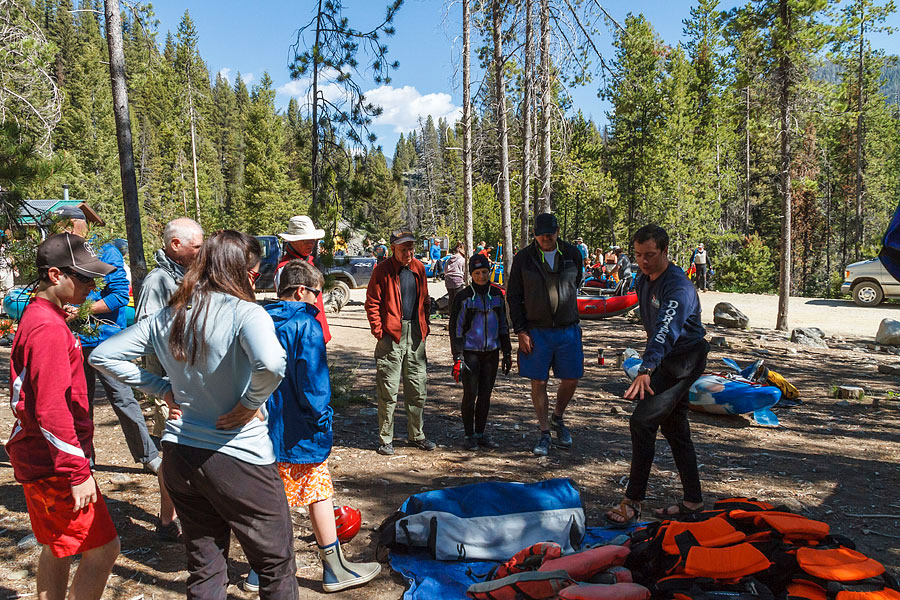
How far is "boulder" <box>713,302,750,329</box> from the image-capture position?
12617 mm

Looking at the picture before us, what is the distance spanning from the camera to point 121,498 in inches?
172

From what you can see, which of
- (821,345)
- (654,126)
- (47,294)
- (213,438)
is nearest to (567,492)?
(213,438)

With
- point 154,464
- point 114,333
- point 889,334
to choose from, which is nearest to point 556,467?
point 154,464

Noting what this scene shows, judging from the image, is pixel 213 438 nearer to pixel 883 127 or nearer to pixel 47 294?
pixel 47 294

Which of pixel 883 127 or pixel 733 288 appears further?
pixel 883 127

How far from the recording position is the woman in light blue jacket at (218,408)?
6.76ft

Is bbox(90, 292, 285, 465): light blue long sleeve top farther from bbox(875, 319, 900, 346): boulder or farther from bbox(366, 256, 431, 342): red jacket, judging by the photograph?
bbox(875, 319, 900, 346): boulder

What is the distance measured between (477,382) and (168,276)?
2926 millimetres

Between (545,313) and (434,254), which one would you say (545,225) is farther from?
(434,254)

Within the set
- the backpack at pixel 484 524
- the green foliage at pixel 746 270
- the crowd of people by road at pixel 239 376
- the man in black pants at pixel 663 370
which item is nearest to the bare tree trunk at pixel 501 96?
the crowd of people by road at pixel 239 376

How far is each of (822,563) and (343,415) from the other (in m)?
5.01

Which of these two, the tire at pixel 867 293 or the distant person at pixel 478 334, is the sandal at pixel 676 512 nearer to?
the distant person at pixel 478 334

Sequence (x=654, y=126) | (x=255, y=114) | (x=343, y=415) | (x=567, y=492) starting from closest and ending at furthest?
(x=567, y=492), (x=343, y=415), (x=654, y=126), (x=255, y=114)

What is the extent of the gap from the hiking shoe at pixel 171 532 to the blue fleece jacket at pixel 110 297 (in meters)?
1.55
